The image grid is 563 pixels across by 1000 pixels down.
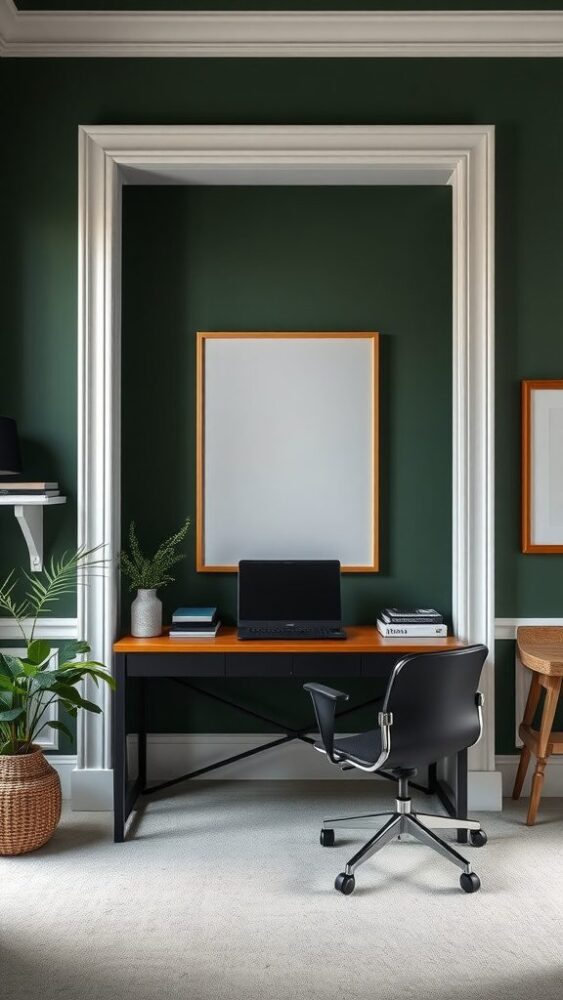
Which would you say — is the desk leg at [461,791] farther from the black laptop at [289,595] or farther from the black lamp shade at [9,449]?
the black lamp shade at [9,449]

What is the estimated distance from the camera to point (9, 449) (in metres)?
3.15

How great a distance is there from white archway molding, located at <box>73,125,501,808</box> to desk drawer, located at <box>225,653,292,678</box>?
616mm

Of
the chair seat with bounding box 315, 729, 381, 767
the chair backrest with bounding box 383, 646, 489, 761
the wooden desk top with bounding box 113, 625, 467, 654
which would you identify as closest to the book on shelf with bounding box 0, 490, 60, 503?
the wooden desk top with bounding box 113, 625, 467, 654

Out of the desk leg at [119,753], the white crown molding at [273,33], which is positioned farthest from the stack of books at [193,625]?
the white crown molding at [273,33]

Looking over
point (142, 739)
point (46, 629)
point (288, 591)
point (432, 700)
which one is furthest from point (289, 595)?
point (46, 629)

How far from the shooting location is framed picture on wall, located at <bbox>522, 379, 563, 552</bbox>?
354 cm

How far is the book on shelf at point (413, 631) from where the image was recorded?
3.26 metres

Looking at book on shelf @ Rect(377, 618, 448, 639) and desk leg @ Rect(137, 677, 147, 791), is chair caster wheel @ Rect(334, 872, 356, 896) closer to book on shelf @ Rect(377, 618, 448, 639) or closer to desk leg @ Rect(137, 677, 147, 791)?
book on shelf @ Rect(377, 618, 448, 639)

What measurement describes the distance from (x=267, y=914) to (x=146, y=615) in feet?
4.12

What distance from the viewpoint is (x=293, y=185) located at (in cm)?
364

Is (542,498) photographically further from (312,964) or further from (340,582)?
(312,964)

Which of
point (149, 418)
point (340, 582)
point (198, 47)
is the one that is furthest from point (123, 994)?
point (198, 47)

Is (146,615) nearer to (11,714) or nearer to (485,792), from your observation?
(11,714)

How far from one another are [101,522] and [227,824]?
1.36 metres
